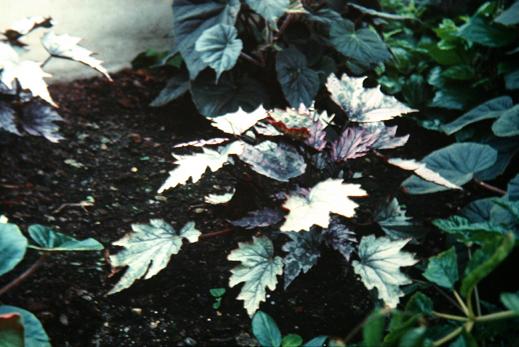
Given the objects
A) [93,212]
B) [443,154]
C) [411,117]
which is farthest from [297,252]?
[411,117]

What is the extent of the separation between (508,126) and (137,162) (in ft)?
4.32

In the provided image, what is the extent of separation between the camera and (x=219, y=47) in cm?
238

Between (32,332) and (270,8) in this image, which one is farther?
(270,8)

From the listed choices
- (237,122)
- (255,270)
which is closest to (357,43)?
(237,122)

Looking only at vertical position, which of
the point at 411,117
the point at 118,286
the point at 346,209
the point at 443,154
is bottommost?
the point at 411,117

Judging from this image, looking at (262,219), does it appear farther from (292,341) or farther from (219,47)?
(219,47)

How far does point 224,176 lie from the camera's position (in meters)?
2.40

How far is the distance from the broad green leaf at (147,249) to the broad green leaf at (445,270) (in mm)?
650

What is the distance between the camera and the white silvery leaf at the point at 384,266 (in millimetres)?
1604

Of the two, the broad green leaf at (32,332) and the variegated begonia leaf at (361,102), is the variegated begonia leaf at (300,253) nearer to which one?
the variegated begonia leaf at (361,102)

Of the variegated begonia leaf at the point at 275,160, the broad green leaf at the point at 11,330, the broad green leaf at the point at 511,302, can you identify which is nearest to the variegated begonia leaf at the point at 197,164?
the variegated begonia leaf at the point at 275,160

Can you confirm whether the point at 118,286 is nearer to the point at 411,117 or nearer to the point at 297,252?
the point at 297,252

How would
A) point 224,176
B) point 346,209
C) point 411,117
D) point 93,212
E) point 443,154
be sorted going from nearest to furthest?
point 346,209 → point 443,154 → point 93,212 → point 224,176 → point 411,117

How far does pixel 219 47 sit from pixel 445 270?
4.27ft
